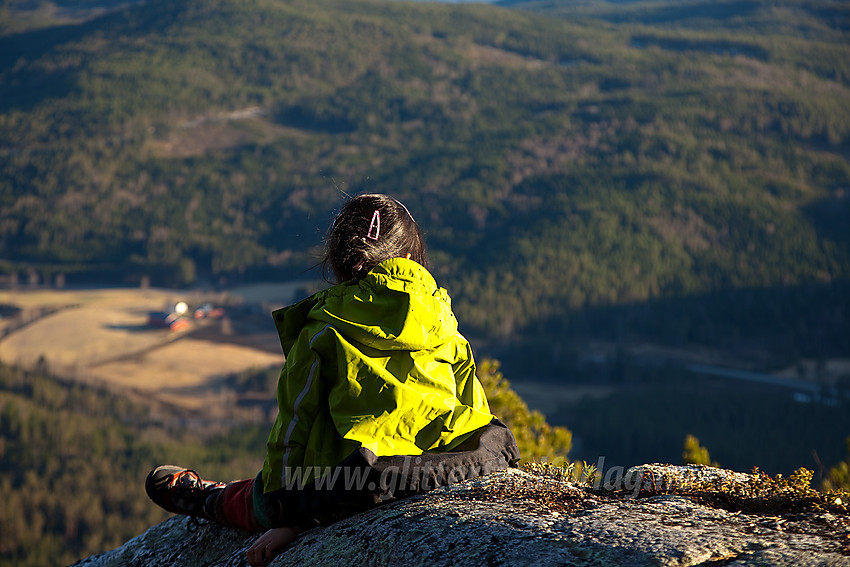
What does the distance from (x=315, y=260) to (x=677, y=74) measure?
606 ft

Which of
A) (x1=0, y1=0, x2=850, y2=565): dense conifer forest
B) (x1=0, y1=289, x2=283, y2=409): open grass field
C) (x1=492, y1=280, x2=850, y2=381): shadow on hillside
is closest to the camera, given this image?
(x1=0, y1=0, x2=850, y2=565): dense conifer forest

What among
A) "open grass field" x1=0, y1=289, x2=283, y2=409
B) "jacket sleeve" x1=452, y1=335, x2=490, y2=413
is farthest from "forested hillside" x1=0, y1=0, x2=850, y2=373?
"jacket sleeve" x1=452, y1=335, x2=490, y2=413

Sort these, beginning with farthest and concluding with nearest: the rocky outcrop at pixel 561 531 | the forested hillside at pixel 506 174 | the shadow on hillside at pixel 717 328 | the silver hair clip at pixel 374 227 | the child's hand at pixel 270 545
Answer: the forested hillside at pixel 506 174, the shadow on hillside at pixel 717 328, the silver hair clip at pixel 374 227, the child's hand at pixel 270 545, the rocky outcrop at pixel 561 531

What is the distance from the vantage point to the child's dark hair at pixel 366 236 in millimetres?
5395

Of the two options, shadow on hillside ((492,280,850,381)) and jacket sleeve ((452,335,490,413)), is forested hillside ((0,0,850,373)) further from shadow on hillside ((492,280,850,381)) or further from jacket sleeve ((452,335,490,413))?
jacket sleeve ((452,335,490,413))

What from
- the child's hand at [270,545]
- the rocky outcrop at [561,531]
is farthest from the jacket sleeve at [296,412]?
Answer: the rocky outcrop at [561,531]

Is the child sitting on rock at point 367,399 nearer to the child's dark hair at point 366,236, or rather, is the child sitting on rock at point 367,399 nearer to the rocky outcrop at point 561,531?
the child's dark hair at point 366,236

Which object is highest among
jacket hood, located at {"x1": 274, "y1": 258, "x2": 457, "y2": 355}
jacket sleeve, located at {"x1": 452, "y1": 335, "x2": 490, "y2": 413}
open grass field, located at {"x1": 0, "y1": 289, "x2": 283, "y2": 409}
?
jacket hood, located at {"x1": 274, "y1": 258, "x2": 457, "y2": 355}

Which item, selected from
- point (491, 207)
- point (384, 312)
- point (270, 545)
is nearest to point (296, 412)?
point (384, 312)

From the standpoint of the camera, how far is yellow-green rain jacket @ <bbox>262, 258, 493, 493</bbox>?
4.89m

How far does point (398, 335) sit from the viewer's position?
16.3ft

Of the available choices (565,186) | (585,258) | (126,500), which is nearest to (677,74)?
(565,186)

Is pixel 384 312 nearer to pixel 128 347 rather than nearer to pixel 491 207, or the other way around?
pixel 128 347

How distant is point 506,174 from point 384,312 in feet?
479
